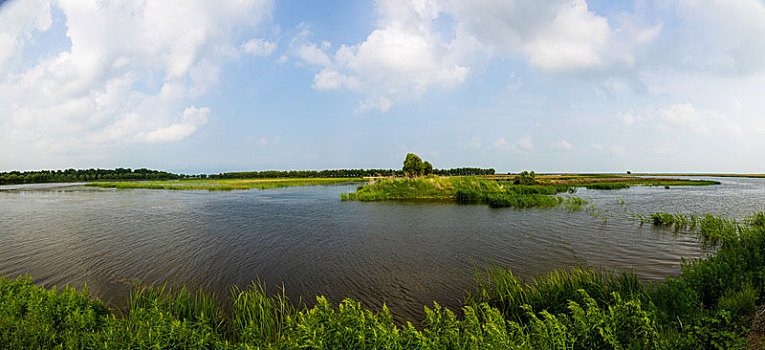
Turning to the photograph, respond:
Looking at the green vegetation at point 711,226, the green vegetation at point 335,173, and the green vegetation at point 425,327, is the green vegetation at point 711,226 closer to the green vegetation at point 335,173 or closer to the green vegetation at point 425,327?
the green vegetation at point 425,327

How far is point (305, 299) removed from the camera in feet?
22.7

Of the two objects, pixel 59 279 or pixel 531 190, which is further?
pixel 531 190

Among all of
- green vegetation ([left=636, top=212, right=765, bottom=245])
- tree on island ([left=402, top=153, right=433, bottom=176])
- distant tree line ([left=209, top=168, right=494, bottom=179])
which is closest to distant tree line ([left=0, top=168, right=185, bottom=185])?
distant tree line ([left=209, top=168, right=494, bottom=179])

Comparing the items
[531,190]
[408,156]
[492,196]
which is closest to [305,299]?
[492,196]

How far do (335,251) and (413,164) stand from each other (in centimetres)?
4338

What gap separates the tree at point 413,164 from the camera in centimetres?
5317

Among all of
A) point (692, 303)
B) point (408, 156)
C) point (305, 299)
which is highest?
point (408, 156)

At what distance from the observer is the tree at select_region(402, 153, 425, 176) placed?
53.2 metres

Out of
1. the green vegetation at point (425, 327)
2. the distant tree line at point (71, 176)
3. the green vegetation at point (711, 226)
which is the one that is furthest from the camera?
the distant tree line at point (71, 176)

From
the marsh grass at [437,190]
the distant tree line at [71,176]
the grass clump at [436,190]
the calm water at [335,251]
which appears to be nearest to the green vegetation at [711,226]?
the calm water at [335,251]

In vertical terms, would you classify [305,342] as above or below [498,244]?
above

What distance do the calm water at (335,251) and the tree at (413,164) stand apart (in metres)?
35.4

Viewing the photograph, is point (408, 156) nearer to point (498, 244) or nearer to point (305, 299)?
point (498, 244)

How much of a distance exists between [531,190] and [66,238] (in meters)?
Result: 36.2
